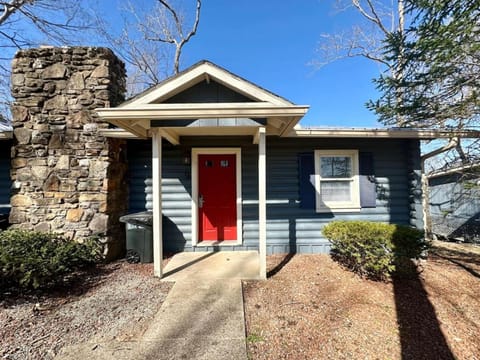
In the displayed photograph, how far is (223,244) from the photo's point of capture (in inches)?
196

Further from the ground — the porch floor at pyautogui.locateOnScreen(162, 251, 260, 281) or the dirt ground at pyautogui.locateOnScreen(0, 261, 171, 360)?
the porch floor at pyautogui.locateOnScreen(162, 251, 260, 281)

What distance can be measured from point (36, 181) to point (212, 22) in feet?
32.7

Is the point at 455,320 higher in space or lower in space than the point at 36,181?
lower

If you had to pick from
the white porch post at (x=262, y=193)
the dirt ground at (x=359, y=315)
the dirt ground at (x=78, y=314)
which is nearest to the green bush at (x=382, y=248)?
the dirt ground at (x=359, y=315)

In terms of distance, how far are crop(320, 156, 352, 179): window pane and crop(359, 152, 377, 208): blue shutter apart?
260mm

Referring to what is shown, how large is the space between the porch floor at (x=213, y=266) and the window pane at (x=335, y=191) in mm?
2016

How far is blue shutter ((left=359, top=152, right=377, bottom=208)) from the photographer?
501cm

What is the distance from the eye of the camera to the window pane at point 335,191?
16.7 feet

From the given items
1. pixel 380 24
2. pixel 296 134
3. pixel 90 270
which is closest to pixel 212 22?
pixel 380 24

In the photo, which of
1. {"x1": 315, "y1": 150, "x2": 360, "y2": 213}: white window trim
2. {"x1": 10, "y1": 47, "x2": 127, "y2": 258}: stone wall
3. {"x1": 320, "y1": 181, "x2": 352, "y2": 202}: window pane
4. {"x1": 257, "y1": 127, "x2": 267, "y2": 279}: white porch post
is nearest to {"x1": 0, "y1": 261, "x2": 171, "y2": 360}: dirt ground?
{"x1": 10, "y1": 47, "x2": 127, "y2": 258}: stone wall

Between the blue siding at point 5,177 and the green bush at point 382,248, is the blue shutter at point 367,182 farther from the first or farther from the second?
the blue siding at point 5,177

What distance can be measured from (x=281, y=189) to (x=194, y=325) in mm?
3206

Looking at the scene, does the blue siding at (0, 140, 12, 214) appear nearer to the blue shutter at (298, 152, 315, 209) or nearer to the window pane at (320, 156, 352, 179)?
the blue shutter at (298, 152, 315, 209)

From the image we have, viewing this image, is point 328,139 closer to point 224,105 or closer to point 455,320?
point 224,105
